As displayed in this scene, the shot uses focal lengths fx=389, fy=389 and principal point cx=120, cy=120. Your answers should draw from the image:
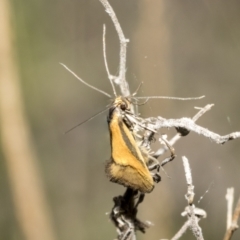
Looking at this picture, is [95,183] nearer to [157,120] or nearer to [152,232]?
[152,232]

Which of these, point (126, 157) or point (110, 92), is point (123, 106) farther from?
point (110, 92)

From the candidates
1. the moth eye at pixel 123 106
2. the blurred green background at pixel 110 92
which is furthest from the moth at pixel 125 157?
the blurred green background at pixel 110 92

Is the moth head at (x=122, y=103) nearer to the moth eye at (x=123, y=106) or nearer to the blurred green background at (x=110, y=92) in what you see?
the moth eye at (x=123, y=106)

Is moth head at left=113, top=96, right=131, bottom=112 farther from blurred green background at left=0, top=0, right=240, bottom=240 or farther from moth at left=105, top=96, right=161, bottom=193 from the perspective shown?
blurred green background at left=0, top=0, right=240, bottom=240

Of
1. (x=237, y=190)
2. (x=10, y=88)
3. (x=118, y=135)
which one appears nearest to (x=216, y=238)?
(x=237, y=190)

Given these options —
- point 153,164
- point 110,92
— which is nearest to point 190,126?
point 153,164
